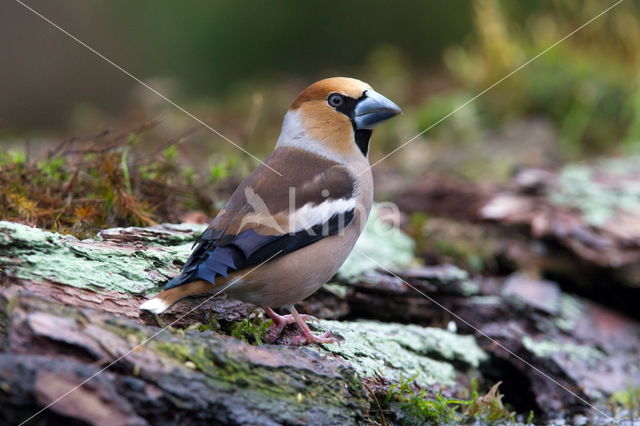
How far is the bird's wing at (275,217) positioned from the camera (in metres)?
3.41

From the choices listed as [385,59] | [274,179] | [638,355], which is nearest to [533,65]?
[385,59]

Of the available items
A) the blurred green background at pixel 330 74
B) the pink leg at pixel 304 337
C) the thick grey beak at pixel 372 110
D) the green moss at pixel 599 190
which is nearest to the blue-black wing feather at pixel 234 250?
the pink leg at pixel 304 337

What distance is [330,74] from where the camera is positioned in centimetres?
Answer: 1208

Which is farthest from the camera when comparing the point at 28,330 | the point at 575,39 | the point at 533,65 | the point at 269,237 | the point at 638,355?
the point at 575,39

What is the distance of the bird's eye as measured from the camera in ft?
14.4

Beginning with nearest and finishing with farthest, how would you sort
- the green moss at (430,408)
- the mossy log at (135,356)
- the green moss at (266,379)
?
the mossy log at (135,356) < the green moss at (266,379) < the green moss at (430,408)

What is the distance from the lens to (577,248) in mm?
5922

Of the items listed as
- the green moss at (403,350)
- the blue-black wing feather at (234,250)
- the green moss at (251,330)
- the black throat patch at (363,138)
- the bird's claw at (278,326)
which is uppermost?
the black throat patch at (363,138)

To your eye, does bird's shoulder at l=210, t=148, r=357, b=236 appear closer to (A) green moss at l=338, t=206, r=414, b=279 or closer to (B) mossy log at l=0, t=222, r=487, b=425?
(B) mossy log at l=0, t=222, r=487, b=425

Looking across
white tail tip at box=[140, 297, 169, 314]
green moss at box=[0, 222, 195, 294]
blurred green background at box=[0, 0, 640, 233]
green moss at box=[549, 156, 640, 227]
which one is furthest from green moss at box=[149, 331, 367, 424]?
green moss at box=[549, 156, 640, 227]

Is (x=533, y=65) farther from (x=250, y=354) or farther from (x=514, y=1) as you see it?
(x=250, y=354)

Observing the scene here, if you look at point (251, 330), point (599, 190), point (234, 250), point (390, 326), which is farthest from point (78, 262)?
point (599, 190)

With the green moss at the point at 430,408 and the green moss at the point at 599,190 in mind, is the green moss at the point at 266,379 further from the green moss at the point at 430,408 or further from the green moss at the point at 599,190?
the green moss at the point at 599,190

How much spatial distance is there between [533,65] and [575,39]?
1.05m
